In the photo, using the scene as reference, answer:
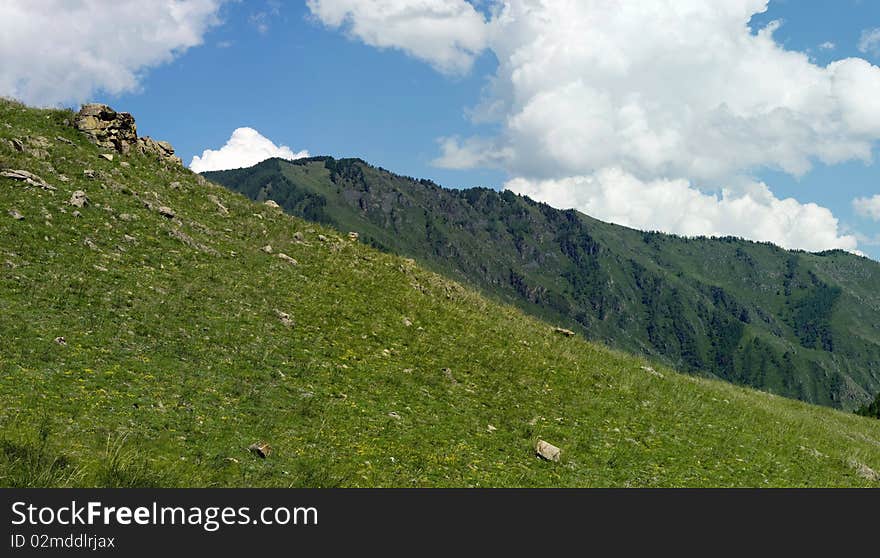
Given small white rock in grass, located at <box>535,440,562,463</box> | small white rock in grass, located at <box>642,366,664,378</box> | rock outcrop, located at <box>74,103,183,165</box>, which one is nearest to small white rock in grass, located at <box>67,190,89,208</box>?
rock outcrop, located at <box>74,103,183,165</box>

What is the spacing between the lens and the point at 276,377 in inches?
728

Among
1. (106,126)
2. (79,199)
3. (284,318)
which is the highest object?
(106,126)

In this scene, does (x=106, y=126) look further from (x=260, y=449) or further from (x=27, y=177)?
(x=260, y=449)

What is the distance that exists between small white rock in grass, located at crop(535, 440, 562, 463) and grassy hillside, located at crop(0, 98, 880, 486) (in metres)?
0.32

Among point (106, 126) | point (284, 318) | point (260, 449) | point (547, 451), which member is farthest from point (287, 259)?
point (547, 451)

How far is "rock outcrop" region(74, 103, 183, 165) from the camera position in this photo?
33531 mm

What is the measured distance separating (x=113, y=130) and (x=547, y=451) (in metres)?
33.6

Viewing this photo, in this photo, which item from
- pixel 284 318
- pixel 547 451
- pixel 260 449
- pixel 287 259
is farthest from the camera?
pixel 287 259

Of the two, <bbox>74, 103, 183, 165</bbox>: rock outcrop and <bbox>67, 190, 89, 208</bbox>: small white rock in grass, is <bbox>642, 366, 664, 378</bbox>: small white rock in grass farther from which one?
<bbox>74, 103, 183, 165</bbox>: rock outcrop
